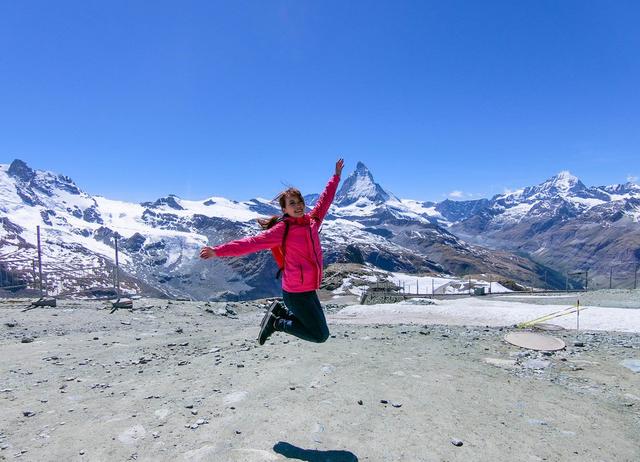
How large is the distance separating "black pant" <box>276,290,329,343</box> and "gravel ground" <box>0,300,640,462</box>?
4.30 ft

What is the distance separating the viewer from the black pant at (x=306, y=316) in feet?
25.7

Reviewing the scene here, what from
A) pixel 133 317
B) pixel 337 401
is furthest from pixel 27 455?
pixel 133 317

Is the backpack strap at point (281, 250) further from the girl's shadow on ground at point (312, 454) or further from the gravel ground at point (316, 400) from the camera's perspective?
the girl's shadow on ground at point (312, 454)

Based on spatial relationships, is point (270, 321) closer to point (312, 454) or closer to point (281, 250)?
point (281, 250)

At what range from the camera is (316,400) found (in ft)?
27.1

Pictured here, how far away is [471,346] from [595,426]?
621 centimetres

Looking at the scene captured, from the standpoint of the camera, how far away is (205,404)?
26.6ft

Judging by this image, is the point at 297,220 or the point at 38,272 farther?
the point at 38,272

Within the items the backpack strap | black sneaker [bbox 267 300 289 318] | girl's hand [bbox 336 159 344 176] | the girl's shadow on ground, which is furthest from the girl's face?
the girl's shadow on ground

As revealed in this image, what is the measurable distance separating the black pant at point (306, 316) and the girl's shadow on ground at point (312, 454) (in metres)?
1.96

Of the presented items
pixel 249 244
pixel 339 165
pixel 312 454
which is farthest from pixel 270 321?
pixel 339 165

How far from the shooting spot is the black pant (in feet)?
25.7

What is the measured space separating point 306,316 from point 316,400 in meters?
1.70

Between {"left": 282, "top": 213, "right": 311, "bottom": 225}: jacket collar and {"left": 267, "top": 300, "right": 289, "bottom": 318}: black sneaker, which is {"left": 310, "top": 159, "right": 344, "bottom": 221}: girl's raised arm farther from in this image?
{"left": 267, "top": 300, "right": 289, "bottom": 318}: black sneaker
